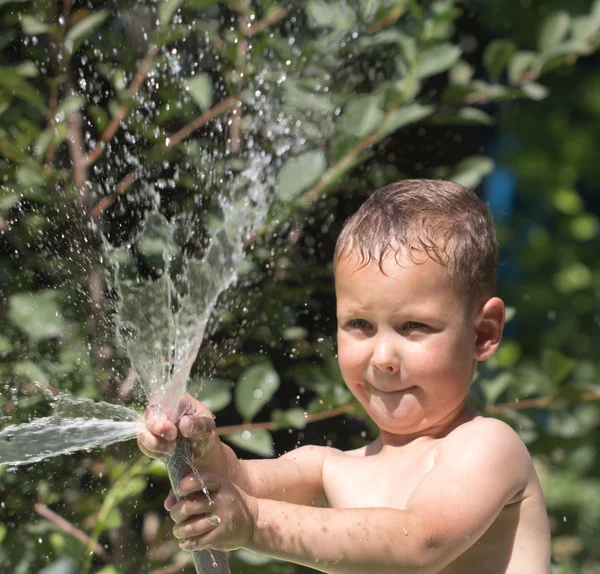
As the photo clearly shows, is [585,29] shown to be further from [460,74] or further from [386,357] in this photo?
[386,357]

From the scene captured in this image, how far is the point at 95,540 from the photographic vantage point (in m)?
1.91

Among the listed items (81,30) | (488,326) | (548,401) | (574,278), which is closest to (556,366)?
(548,401)

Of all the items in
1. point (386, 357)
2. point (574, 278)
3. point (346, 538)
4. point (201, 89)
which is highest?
point (201, 89)

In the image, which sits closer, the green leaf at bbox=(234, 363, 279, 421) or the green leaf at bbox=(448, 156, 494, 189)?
the green leaf at bbox=(234, 363, 279, 421)

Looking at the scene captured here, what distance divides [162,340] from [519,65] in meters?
1.13

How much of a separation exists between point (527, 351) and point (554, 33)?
2.91 feet

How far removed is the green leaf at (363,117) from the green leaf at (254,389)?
51cm

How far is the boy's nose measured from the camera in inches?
51.9

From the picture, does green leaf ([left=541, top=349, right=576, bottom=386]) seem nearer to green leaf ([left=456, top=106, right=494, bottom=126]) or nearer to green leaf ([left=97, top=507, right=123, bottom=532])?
green leaf ([left=456, top=106, right=494, bottom=126])

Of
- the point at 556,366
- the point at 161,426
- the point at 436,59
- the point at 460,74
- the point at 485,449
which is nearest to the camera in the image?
the point at 161,426

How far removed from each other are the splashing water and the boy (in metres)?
0.05

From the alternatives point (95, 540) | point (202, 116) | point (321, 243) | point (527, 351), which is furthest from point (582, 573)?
point (202, 116)

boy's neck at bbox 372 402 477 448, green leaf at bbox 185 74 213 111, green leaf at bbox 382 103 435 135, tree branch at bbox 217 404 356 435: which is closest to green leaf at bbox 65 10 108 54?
green leaf at bbox 185 74 213 111

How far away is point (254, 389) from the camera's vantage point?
2.00 metres
